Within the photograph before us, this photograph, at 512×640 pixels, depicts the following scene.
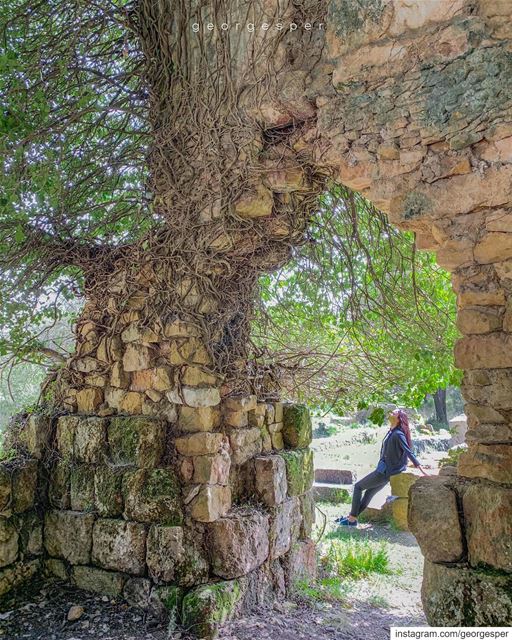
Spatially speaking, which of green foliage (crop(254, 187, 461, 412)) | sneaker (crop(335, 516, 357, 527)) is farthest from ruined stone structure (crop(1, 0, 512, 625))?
sneaker (crop(335, 516, 357, 527))

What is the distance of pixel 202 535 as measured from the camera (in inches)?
122

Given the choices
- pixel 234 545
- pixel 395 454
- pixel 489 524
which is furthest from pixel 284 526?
pixel 395 454

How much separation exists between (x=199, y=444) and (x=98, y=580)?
43.6 inches

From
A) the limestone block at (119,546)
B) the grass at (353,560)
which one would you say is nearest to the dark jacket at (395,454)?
the grass at (353,560)

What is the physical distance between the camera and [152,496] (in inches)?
124

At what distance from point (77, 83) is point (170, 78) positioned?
693 mm

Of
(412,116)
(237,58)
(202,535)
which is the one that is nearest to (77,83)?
(237,58)

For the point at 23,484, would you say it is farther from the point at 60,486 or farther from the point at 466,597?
the point at 466,597

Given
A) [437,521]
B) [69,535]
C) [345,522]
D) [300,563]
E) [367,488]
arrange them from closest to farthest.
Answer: [437,521] → [69,535] → [300,563] → [367,488] → [345,522]

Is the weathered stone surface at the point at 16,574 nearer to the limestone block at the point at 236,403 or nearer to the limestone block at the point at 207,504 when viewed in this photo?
the limestone block at the point at 207,504

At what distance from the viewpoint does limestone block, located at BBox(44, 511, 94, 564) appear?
3309mm

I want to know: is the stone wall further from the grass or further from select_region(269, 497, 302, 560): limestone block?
the grass

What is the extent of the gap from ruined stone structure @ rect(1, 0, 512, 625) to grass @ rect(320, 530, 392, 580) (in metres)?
0.93

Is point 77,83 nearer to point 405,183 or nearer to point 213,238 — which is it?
point 213,238
